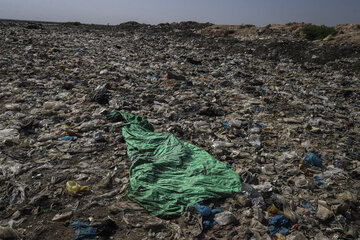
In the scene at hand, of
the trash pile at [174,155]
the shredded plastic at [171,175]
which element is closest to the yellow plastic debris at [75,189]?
the trash pile at [174,155]

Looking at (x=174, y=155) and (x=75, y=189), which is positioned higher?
(x=174, y=155)

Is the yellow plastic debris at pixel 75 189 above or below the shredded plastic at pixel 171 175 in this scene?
below

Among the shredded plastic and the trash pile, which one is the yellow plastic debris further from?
the shredded plastic

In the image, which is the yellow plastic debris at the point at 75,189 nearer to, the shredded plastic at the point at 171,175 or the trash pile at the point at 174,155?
the trash pile at the point at 174,155

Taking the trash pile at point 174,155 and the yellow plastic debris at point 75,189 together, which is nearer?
the trash pile at point 174,155

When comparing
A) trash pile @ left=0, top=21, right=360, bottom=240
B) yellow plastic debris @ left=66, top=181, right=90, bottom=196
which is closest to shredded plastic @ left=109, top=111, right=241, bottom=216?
trash pile @ left=0, top=21, right=360, bottom=240

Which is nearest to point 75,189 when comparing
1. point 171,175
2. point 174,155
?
point 171,175

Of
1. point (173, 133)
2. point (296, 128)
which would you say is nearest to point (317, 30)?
point (296, 128)

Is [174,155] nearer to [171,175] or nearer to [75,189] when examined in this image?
[171,175]

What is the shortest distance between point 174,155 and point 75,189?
1074 millimetres

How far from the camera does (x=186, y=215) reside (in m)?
2.00

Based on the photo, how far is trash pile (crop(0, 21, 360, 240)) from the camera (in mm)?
1970

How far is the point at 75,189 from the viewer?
2.20 metres

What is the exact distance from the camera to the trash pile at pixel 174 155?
1.97 m
